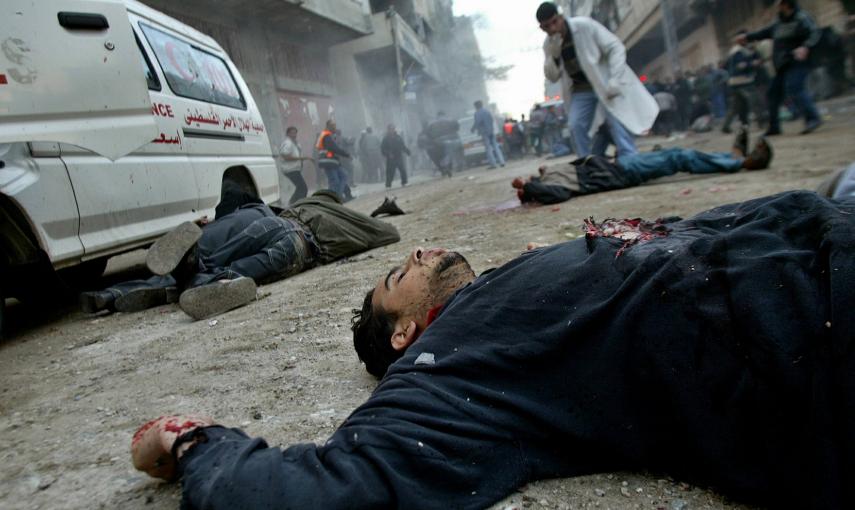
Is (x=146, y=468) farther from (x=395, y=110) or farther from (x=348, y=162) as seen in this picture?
(x=395, y=110)

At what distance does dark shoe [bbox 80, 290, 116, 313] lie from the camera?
3.35 m

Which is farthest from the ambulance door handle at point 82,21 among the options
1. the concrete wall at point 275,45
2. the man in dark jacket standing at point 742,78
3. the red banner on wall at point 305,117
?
the red banner on wall at point 305,117

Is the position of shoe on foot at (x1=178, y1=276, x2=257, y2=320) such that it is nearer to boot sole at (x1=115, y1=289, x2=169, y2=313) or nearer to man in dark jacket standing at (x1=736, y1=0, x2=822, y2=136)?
boot sole at (x1=115, y1=289, x2=169, y2=313)

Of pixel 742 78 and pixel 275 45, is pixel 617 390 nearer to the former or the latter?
pixel 742 78

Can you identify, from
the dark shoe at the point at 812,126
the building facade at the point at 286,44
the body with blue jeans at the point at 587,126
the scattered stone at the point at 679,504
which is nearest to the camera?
the scattered stone at the point at 679,504

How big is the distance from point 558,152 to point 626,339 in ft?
49.0

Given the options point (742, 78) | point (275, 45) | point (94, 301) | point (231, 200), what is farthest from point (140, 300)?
point (275, 45)

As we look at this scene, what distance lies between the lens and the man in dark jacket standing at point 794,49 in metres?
7.24

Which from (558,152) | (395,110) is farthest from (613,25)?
(558,152)

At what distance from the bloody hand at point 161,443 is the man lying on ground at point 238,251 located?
1.80 m

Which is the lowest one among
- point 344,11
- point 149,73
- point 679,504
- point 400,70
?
point 679,504

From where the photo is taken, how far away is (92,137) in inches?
124

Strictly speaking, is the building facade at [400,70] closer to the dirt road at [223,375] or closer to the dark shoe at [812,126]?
the dark shoe at [812,126]

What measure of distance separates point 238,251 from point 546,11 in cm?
363
